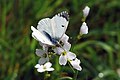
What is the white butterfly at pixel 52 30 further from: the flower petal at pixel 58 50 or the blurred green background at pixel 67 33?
the blurred green background at pixel 67 33

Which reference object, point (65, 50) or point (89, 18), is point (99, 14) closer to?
point (89, 18)

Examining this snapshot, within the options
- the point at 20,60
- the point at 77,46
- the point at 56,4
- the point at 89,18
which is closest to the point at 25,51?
the point at 20,60

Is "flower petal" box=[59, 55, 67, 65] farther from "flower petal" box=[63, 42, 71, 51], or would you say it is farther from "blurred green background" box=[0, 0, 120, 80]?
"blurred green background" box=[0, 0, 120, 80]

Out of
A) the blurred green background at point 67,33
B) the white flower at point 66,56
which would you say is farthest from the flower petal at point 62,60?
the blurred green background at point 67,33

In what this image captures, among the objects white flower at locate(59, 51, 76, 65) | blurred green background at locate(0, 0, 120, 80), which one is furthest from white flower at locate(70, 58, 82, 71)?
blurred green background at locate(0, 0, 120, 80)

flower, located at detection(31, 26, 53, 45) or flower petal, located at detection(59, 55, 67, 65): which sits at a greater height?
flower, located at detection(31, 26, 53, 45)
